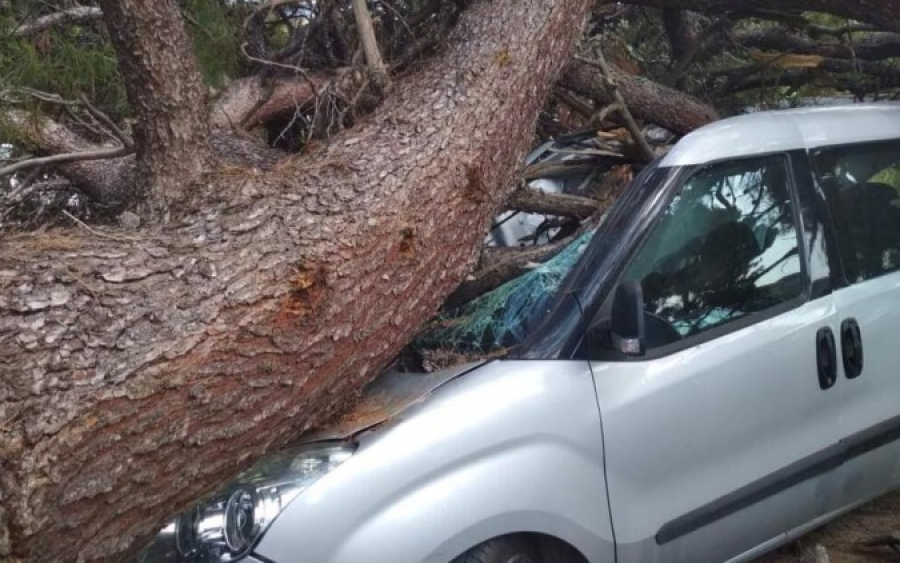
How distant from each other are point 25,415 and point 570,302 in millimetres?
1631

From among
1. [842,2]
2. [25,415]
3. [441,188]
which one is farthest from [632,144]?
[25,415]

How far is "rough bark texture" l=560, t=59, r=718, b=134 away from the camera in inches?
218

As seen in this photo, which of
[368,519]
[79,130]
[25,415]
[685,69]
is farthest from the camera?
[685,69]

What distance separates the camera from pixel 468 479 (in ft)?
9.05

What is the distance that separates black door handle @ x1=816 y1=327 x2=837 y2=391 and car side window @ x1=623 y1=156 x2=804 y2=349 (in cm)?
17

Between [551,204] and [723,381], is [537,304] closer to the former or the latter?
[723,381]

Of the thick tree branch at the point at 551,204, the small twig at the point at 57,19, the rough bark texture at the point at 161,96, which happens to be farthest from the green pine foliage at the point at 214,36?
the thick tree branch at the point at 551,204

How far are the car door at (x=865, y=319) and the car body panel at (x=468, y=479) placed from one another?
1.13 m

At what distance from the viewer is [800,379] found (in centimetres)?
339

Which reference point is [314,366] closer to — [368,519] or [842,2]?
[368,519]

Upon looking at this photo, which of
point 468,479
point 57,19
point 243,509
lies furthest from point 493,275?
point 57,19

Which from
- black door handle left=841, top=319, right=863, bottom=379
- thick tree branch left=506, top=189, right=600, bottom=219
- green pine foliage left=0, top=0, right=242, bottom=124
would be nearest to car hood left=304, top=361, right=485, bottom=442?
black door handle left=841, top=319, right=863, bottom=379

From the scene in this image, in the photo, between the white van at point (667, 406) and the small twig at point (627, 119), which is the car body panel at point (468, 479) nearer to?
the white van at point (667, 406)

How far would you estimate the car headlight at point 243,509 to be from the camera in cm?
268
